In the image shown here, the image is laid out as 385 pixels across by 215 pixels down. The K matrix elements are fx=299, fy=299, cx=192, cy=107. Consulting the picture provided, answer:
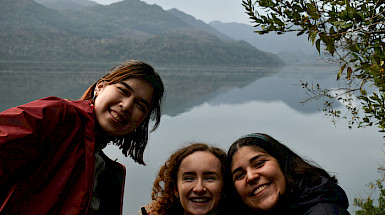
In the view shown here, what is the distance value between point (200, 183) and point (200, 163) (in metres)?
0.13

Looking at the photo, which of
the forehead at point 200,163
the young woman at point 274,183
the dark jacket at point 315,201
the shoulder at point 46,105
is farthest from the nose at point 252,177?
the shoulder at point 46,105

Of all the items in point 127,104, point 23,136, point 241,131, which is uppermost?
point 127,104

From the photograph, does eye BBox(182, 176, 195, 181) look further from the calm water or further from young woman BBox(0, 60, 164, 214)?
the calm water

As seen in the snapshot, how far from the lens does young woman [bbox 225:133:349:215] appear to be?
142cm

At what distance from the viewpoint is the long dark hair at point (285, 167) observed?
1.65 metres

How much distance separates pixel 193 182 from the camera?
1.79m

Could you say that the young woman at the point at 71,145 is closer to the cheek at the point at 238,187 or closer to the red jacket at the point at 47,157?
the red jacket at the point at 47,157

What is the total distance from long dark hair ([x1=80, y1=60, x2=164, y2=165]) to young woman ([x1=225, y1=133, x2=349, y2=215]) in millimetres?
573

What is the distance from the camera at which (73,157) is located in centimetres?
140

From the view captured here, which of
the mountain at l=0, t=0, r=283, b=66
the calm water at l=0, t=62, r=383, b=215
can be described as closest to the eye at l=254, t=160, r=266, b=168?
the calm water at l=0, t=62, r=383, b=215

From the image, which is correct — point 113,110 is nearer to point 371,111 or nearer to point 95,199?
point 95,199

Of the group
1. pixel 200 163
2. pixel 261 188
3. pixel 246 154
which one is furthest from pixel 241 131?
pixel 261 188

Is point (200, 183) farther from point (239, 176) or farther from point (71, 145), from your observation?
point (71, 145)

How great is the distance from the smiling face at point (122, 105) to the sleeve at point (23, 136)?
0.31 m
